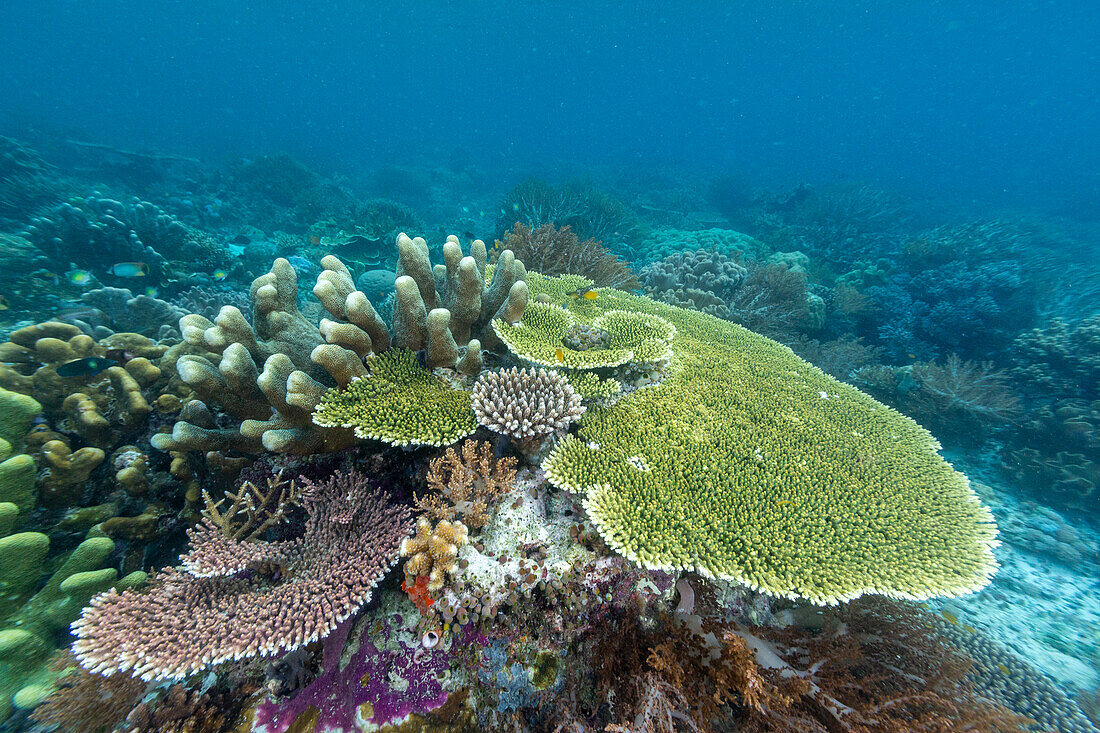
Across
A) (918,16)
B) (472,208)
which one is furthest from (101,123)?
(918,16)

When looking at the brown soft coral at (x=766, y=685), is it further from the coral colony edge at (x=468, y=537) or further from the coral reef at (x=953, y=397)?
the coral reef at (x=953, y=397)

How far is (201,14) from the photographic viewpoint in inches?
3418

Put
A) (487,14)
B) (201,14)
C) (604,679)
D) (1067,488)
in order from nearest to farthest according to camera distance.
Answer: (604,679)
(1067,488)
(487,14)
(201,14)

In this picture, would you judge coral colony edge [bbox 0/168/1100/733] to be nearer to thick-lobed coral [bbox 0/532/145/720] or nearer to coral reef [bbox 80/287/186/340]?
thick-lobed coral [bbox 0/532/145/720]

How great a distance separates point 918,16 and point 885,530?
421ft

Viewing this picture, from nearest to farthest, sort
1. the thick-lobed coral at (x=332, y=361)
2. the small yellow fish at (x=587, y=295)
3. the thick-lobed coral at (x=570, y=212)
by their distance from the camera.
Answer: the thick-lobed coral at (x=332, y=361)
the small yellow fish at (x=587, y=295)
the thick-lobed coral at (x=570, y=212)

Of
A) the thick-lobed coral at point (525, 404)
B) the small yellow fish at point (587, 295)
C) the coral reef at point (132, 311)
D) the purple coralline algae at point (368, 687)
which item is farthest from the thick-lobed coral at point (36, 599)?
the coral reef at point (132, 311)

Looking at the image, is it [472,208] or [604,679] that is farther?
[472,208]

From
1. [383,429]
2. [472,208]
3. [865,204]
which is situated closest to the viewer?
[383,429]

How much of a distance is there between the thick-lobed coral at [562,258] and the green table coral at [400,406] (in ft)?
15.9

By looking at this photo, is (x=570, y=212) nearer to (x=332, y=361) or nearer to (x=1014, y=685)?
(x=332, y=361)

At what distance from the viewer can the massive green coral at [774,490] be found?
102 inches

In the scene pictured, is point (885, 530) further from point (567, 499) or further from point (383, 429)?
point (383, 429)

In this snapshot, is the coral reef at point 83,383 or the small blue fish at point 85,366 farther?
the small blue fish at point 85,366
